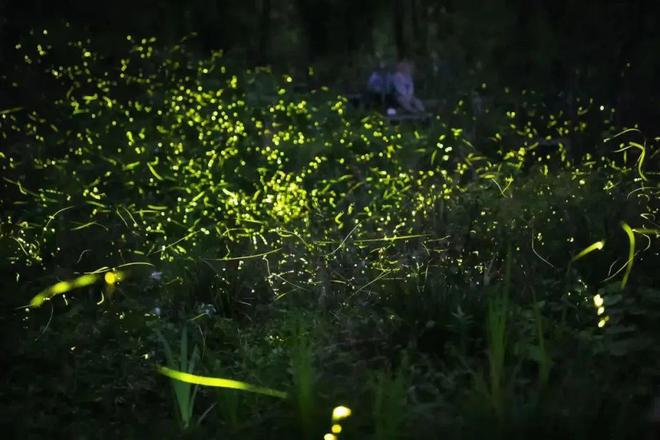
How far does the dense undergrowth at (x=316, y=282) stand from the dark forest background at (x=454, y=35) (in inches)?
21.8

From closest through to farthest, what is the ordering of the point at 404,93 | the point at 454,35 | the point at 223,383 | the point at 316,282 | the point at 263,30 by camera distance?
the point at 223,383, the point at 316,282, the point at 404,93, the point at 263,30, the point at 454,35

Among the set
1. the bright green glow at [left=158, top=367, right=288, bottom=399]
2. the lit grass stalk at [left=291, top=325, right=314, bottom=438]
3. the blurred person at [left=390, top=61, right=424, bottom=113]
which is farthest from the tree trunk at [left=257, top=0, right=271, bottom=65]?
the lit grass stalk at [left=291, top=325, right=314, bottom=438]

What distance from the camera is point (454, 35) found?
23.6m

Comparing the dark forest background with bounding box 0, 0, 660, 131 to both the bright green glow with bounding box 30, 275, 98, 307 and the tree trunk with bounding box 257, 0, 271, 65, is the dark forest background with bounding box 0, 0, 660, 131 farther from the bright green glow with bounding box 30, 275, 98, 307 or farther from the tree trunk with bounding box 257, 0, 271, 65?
the bright green glow with bounding box 30, 275, 98, 307

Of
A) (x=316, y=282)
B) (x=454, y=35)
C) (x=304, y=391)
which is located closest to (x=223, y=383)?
(x=304, y=391)

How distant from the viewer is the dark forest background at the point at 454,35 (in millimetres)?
10203

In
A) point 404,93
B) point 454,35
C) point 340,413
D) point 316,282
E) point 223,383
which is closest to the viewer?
point 340,413

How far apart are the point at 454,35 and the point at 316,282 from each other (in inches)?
722

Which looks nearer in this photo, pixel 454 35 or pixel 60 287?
pixel 60 287

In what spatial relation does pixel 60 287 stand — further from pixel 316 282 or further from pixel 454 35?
pixel 454 35

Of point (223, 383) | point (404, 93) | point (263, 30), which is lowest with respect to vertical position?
point (404, 93)

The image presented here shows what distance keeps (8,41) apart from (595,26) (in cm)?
649

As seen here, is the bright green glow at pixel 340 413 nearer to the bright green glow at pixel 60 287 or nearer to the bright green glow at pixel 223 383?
the bright green glow at pixel 223 383

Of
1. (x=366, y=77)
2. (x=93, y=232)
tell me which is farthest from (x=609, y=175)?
(x=366, y=77)
